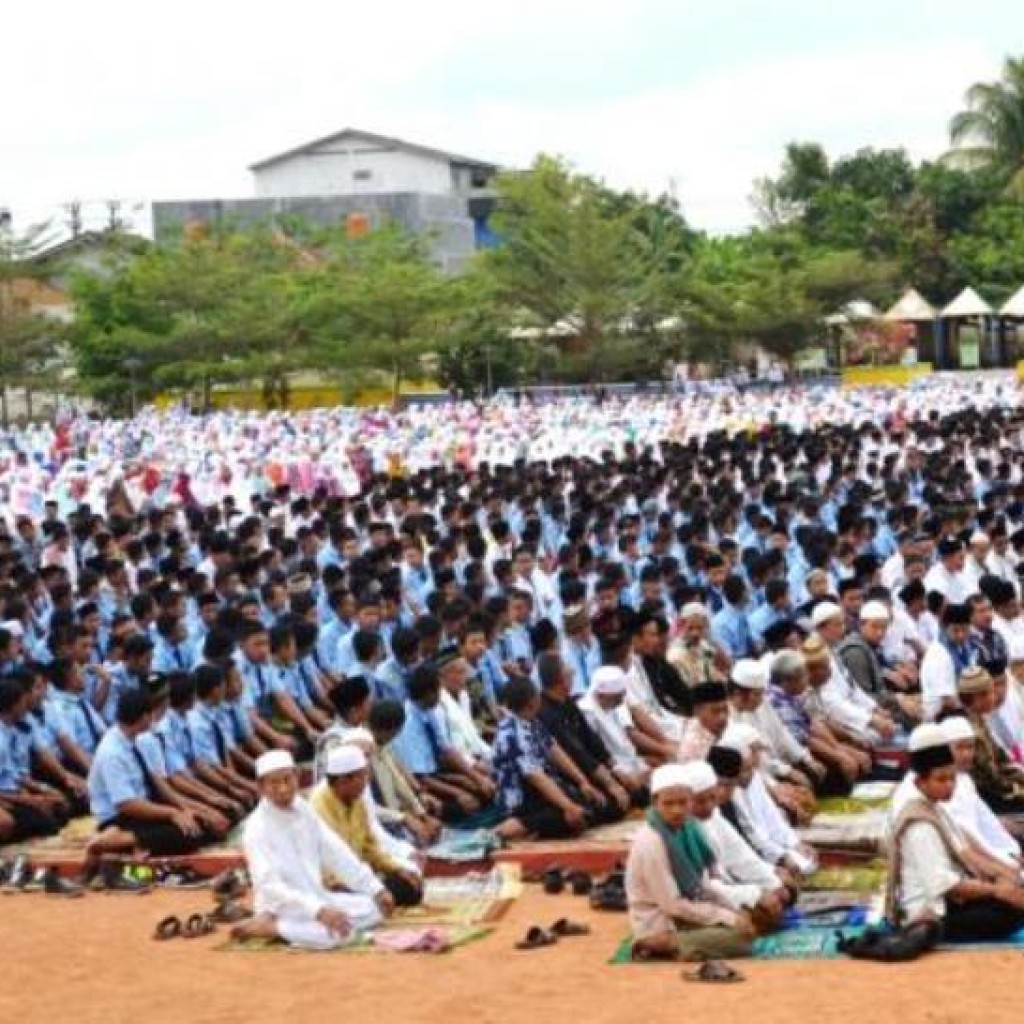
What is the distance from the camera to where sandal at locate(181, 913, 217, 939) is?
8.91 metres

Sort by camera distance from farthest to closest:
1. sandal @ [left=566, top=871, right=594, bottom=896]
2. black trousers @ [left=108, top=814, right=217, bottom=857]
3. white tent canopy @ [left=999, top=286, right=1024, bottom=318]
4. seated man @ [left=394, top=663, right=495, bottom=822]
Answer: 1. white tent canopy @ [left=999, top=286, right=1024, bottom=318]
2. seated man @ [left=394, top=663, right=495, bottom=822]
3. black trousers @ [left=108, top=814, right=217, bottom=857]
4. sandal @ [left=566, top=871, right=594, bottom=896]

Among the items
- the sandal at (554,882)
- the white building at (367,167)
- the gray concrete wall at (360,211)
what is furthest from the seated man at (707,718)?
the white building at (367,167)

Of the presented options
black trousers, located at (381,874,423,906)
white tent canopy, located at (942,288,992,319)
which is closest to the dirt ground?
black trousers, located at (381,874,423,906)

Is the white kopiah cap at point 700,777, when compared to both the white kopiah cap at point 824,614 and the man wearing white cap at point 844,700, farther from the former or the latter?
the white kopiah cap at point 824,614

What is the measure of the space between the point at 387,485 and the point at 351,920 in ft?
48.4

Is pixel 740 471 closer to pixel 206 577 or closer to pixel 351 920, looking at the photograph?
pixel 206 577

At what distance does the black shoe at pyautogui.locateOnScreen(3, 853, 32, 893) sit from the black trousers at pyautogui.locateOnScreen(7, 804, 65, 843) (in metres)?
0.40

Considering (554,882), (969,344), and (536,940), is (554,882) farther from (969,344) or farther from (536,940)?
(969,344)

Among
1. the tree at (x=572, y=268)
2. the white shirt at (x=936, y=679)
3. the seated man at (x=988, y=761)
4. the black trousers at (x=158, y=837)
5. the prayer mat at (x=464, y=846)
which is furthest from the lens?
the tree at (x=572, y=268)

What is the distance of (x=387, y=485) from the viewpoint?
23.3 metres

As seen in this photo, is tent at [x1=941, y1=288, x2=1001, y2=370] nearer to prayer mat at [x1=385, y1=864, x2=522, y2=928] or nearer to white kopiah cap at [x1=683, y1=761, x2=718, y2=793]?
prayer mat at [x1=385, y1=864, x2=522, y2=928]

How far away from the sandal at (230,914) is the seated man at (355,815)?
0.52m

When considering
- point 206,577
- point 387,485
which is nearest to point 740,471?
point 387,485

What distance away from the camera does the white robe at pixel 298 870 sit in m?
8.45
